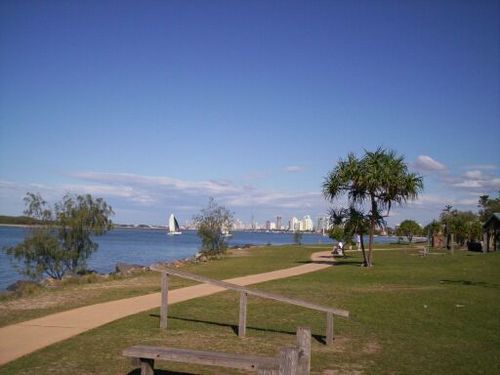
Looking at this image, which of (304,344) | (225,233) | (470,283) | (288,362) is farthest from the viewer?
(225,233)

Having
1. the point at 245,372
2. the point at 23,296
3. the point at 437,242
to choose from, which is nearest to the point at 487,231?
the point at 437,242

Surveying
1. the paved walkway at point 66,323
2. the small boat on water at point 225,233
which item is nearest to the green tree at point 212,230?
the small boat on water at point 225,233

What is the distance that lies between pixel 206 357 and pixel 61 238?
71.7 ft

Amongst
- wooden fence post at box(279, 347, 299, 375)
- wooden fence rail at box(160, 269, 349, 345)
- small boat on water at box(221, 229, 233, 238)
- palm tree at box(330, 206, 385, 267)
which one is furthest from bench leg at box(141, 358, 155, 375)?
small boat on water at box(221, 229, 233, 238)

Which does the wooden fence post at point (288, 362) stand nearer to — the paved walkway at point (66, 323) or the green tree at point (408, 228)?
the paved walkway at point (66, 323)

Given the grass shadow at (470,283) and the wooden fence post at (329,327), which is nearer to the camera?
the wooden fence post at (329,327)

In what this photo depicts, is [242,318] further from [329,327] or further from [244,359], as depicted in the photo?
[244,359]

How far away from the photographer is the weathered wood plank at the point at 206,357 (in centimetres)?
590

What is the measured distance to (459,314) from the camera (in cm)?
1317

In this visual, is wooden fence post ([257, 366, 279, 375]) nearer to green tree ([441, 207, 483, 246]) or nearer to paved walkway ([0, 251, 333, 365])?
paved walkway ([0, 251, 333, 365])

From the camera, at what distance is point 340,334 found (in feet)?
35.5

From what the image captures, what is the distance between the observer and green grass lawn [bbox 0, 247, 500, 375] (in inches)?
325

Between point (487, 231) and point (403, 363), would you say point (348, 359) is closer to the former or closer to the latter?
point (403, 363)

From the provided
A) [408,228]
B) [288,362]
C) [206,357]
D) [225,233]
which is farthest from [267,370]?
[408,228]
